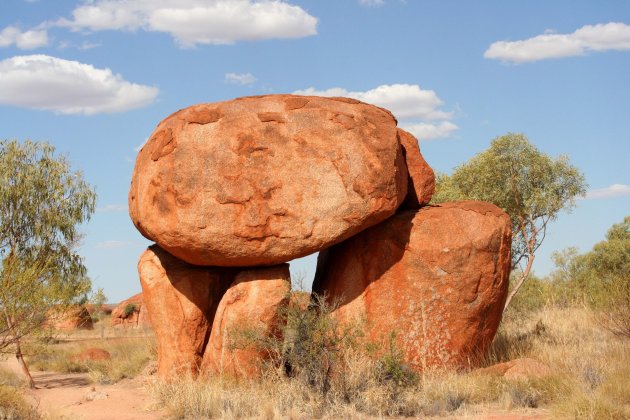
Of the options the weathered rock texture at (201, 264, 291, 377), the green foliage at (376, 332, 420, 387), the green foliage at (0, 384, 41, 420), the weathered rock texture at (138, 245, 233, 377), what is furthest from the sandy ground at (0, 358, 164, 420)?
the green foliage at (376, 332, 420, 387)

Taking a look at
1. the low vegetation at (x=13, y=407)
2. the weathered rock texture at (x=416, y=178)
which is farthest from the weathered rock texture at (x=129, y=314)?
the low vegetation at (x=13, y=407)

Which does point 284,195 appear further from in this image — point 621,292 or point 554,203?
point 554,203

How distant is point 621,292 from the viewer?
12.6 meters

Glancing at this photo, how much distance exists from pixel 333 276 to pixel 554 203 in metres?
8.47

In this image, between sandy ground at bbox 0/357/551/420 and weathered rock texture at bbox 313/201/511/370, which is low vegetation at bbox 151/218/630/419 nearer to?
sandy ground at bbox 0/357/551/420

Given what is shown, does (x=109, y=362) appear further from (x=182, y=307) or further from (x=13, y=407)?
(x=13, y=407)

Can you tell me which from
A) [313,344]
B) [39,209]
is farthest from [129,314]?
[313,344]

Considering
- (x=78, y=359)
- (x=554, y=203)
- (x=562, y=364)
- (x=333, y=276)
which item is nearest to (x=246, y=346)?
(x=333, y=276)

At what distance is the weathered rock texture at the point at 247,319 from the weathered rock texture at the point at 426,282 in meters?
0.98

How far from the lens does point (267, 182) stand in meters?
9.98

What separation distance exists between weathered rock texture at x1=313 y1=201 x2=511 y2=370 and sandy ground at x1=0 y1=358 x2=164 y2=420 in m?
3.03

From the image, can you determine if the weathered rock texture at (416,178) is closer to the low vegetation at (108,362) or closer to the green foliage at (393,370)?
the green foliage at (393,370)

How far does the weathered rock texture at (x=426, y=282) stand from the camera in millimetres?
10664

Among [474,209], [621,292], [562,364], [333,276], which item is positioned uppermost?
[474,209]
